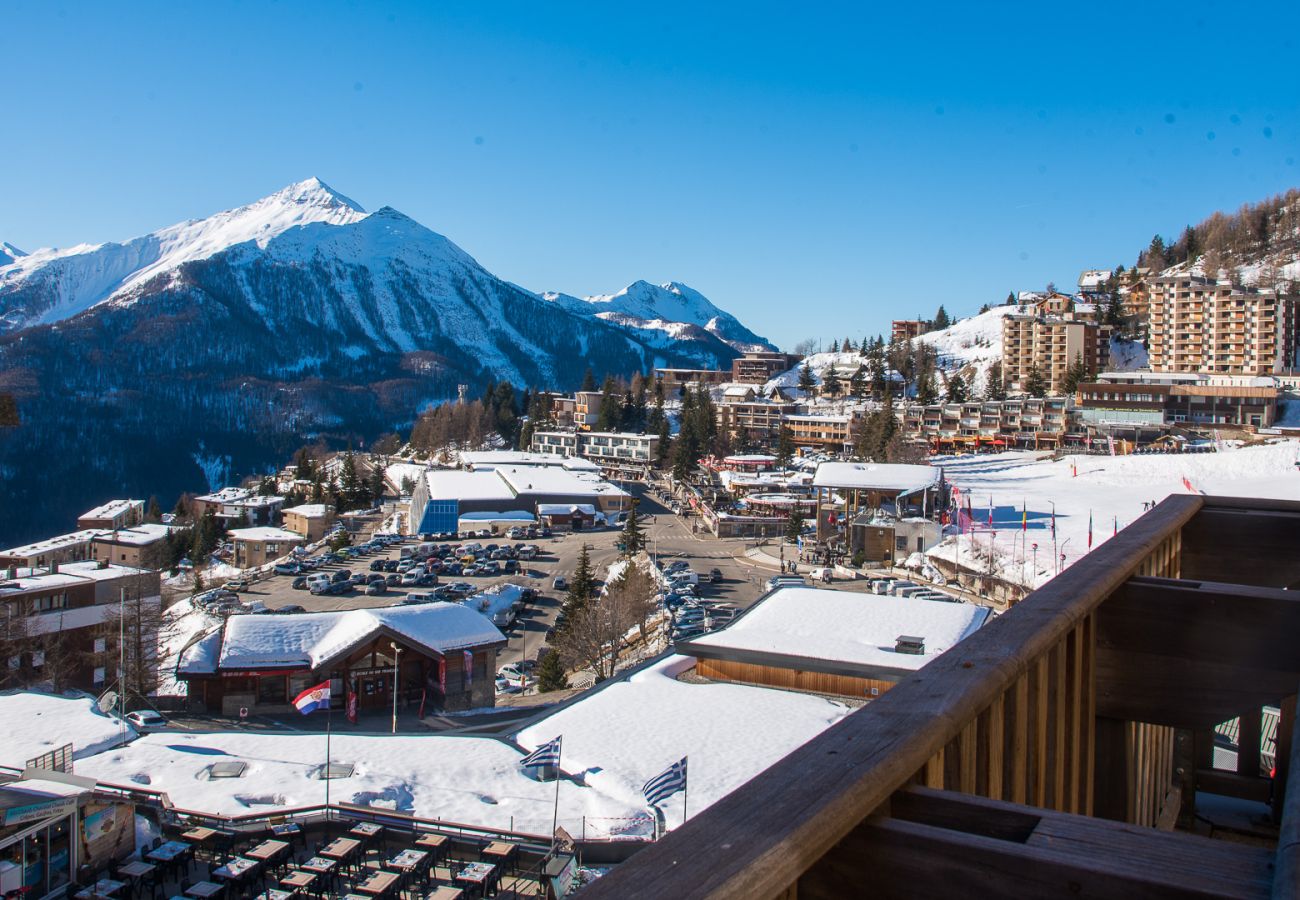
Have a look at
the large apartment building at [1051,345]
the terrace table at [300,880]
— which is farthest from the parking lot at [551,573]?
the large apartment building at [1051,345]

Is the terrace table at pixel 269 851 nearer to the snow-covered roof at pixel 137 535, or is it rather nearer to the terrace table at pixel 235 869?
the terrace table at pixel 235 869

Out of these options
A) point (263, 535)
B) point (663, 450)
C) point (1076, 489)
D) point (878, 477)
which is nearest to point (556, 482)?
point (663, 450)

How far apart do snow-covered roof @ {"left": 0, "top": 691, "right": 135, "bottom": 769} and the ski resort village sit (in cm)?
7

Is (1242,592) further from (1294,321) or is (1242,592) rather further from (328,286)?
(328,286)

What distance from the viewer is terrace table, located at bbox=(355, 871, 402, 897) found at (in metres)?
8.77

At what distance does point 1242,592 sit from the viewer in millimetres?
1939

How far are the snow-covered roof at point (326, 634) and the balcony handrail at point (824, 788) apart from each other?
724 inches

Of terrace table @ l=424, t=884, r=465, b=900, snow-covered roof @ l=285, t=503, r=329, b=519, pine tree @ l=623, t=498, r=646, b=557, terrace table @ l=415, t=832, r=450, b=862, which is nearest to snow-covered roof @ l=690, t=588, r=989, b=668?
terrace table @ l=415, t=832, r=450, b=862

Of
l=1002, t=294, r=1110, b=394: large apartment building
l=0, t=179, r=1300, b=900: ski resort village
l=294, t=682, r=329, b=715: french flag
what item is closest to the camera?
l=0, t=179, r=1300, b=900: ski resort village

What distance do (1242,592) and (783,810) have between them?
150 cm

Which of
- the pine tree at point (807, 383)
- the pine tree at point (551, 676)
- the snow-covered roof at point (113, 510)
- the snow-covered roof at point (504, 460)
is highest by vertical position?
the pine tree at point (807, 383)

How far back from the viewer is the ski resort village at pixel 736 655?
1.01 meters

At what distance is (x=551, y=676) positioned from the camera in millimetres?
19484

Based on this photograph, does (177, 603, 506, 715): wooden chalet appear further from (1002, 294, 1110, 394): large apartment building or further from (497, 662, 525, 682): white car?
(1002, 294, 1110, 394): large apartment building
